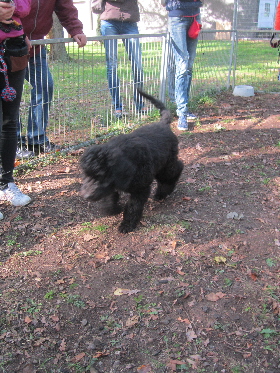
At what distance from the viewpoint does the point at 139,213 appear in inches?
146

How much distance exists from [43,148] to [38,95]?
755 mm

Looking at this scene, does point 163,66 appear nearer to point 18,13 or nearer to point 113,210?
point 18,13

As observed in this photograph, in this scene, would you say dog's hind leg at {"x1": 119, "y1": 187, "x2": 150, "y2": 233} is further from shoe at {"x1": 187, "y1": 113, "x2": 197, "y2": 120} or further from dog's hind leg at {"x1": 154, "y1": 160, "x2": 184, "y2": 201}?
shoe at {"x1": 187, "y1": 113, "x2": 197, "y2": 120}

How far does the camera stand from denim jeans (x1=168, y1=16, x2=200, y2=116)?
6.37m

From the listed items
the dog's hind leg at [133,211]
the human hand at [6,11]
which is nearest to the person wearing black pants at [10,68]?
the human hand at [6,11]

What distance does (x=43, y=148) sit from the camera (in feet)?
17.2

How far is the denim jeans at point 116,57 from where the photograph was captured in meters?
5.89

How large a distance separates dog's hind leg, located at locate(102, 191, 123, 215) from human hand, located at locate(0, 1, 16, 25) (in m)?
1.83

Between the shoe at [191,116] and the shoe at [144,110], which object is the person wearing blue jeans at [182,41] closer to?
the shoe at [191,116]

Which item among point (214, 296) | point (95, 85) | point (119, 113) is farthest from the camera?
point (119, 113)

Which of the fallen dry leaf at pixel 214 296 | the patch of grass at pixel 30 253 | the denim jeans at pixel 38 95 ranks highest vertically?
the denim jeans at pixel 38 95

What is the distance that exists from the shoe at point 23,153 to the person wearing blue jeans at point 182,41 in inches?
109

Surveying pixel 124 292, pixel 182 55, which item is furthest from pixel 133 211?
pixel 182 55

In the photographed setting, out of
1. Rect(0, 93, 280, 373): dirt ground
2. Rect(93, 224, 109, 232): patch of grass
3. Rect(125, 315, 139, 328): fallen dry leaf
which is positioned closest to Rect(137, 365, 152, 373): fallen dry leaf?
Rect(0, 93, 280, 373): dirt ground
